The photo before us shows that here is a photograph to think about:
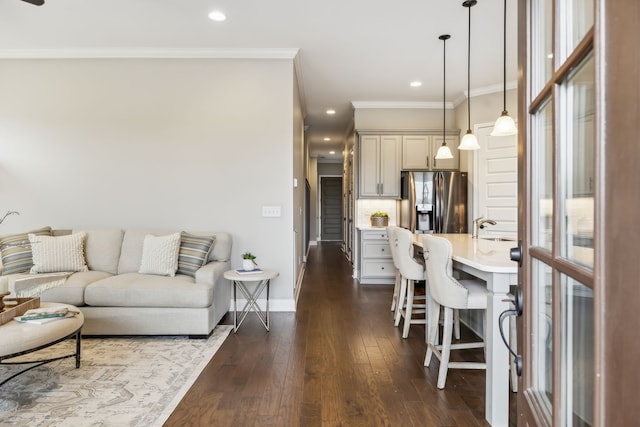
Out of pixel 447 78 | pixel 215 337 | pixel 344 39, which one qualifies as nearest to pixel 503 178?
pixel 447 78

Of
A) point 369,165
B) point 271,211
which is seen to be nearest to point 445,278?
point 271,211

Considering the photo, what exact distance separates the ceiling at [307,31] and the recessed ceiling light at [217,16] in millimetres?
44

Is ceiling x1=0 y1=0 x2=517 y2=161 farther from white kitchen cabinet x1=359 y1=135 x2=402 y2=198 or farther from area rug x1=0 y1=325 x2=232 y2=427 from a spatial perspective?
area rug x1=0 y1=325 x2=232 y2=427

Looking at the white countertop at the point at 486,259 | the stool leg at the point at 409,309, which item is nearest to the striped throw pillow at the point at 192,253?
the stool leg at the point at 409,309

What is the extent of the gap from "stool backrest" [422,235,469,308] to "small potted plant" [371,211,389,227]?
135 inches

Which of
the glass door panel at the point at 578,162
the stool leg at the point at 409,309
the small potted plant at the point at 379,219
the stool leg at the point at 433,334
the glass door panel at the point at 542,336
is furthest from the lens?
the small potted plant at the point at 379,219

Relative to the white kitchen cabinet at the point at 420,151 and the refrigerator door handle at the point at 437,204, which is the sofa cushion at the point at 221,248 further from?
A: the white kitchen cabinet at the point at 420,151

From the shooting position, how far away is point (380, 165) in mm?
5832

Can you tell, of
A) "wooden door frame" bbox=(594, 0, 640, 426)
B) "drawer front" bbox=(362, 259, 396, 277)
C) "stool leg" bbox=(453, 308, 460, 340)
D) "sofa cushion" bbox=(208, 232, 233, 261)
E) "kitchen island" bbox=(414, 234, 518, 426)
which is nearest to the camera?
"wooden door frame" bbox=(594, 0, 640, 426)

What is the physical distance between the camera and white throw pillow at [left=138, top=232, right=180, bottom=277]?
3486 mm

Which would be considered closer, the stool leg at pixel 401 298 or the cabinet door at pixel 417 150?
the stool leg at pixel 401 298

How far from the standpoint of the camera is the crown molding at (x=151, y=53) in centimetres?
399

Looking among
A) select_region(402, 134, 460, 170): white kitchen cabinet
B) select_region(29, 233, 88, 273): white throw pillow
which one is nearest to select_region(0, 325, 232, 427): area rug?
select_region(29, 233, 88, 273): white throw pillow

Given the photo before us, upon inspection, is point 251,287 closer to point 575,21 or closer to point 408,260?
point 408,260
